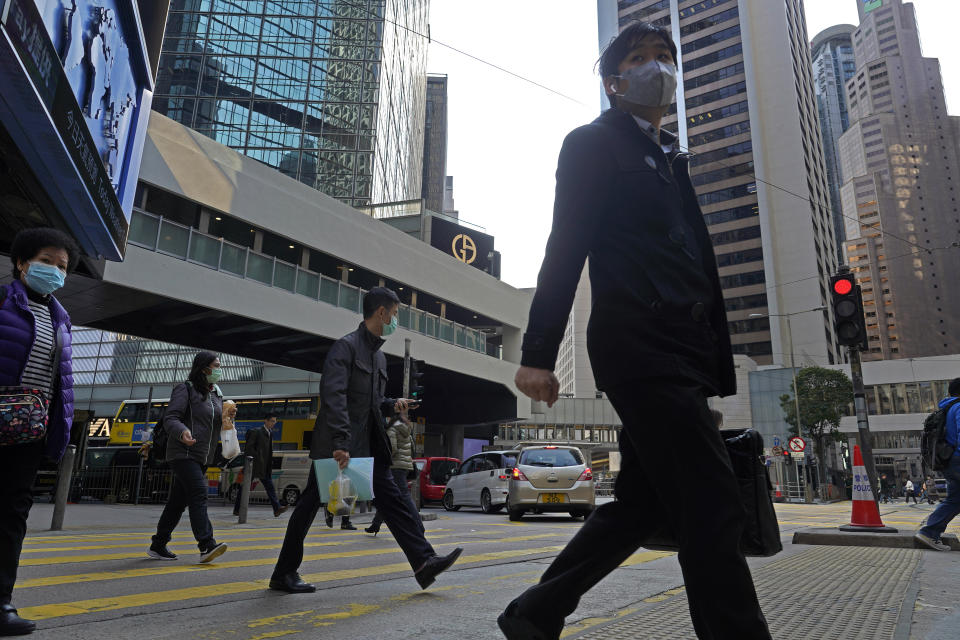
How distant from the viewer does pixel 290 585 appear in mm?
3789

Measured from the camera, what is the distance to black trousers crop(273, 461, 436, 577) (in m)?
3.83

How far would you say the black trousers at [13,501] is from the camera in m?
2.83

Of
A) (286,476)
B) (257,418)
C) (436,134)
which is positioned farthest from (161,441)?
(436,134)

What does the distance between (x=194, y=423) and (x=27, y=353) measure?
100 inches

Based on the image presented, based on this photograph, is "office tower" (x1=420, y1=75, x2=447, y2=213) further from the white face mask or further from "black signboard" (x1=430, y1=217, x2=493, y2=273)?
the white face mask

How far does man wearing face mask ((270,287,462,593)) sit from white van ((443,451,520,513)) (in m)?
11.7

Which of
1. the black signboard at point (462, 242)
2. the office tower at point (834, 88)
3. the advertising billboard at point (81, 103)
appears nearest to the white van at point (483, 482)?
the advertising billboard at point (81, 103)

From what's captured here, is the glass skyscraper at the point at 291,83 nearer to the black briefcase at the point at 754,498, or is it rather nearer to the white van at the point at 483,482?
the white van at the point at 483,482

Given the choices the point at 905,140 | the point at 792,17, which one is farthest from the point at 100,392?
the point at 905,140

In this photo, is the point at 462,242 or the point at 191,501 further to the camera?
the point at 462,242

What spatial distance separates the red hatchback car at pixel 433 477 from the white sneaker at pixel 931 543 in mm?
14433

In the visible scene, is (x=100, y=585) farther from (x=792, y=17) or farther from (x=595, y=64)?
(x=792, y=17)

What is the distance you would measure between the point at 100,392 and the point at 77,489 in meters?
26.0

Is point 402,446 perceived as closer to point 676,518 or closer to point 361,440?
point 361,440
